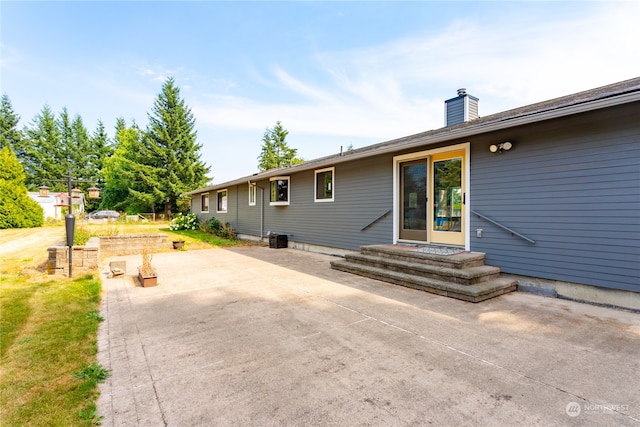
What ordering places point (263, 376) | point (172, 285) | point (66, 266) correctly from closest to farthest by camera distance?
1. point (263, 376)
2. point (172, 285)
3. point (66, 266)

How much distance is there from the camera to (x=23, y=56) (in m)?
8.34

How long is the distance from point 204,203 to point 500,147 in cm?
1808

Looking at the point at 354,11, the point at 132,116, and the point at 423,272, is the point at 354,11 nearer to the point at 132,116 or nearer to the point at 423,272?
the point at 423,272

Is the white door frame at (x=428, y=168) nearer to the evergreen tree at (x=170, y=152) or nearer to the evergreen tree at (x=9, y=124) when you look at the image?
the evergreen tree at (x=170, y=152)

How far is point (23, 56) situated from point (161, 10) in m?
4.20

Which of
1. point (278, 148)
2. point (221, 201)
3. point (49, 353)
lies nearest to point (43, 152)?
point (278, 148)

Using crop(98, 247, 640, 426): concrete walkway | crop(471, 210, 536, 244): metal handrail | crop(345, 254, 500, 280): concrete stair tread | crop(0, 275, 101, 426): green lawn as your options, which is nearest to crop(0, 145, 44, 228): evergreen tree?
crop(0, 275, 101, 426): green lawn

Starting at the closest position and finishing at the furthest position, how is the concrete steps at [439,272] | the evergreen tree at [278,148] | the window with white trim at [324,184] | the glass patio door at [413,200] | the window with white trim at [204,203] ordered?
the concrete steps at [439,272] → the glass patio door at [413,200] → the window with white trim at [324,184] → the window with white trim at [204,203] → the evergreen tree at [278,148]

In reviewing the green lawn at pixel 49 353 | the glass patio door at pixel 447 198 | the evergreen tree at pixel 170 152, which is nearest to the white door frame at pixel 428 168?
the glass patio door at pixel 447 198

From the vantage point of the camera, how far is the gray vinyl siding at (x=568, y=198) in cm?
386

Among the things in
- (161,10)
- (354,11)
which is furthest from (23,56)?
(354,11)

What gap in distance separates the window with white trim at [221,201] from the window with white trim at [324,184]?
835 cm

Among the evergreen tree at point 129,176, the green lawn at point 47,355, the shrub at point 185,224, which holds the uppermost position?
the evergreen tree at point 129,176

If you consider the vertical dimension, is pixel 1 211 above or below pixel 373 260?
above
